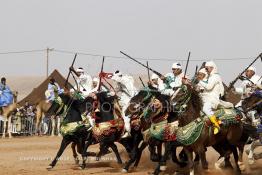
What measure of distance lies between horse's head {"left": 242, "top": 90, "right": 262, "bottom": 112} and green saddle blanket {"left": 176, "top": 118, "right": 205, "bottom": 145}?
55.0 inches

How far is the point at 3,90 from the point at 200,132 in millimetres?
16257

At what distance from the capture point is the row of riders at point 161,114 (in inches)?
557

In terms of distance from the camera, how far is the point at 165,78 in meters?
16.3

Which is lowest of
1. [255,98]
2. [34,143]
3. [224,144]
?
[34,143]

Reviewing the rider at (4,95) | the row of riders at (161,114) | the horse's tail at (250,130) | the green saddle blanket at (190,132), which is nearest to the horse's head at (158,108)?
the row of riders at (161,114)

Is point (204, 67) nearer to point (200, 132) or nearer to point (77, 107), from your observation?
point (200, 132)

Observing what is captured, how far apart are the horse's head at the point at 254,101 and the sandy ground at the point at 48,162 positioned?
6.36 feet

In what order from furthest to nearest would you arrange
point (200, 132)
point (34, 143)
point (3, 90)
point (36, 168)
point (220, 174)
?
point (3, 90), point (34, 143), point (36, 168), point (220, 174), point (200, 132)

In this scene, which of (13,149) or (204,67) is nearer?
(204,67)

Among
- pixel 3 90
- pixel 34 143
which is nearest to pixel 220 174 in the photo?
pixel 34 143

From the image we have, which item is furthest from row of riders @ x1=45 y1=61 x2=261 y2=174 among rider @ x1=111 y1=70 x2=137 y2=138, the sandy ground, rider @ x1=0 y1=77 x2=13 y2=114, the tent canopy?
the tent canopy

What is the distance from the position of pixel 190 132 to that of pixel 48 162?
Result: 22.6ft

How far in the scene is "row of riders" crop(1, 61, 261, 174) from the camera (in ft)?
46.4

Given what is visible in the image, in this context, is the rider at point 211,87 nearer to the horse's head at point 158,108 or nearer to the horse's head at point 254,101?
the horse's head at point 254,101
